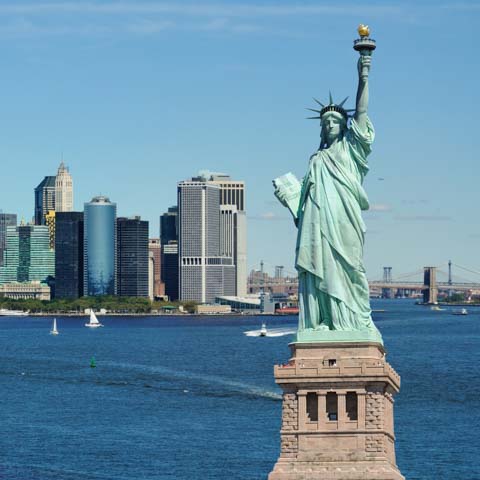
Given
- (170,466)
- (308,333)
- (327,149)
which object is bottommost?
(170,466)

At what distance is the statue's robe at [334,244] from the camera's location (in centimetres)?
6438

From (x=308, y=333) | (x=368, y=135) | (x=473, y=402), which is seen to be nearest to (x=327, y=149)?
(x=368, y=135)

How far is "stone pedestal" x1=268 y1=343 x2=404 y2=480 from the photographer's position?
62125 millimetres

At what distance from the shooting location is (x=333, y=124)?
214 feet

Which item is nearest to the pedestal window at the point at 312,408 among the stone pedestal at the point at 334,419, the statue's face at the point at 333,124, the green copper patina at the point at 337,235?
the stone pedestal at the point at 334,419

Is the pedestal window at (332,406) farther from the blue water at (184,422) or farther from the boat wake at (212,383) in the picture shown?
the boat wake at (212,383)

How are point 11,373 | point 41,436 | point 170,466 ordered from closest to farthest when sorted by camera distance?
point 170,466 → point 41,436 → point 11,373

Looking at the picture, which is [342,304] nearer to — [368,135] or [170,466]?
[368,135]

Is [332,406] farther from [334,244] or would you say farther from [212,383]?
[212,383]

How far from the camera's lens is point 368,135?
211ft

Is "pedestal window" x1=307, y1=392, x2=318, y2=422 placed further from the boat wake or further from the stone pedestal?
the boat wake

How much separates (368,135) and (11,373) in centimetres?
13274

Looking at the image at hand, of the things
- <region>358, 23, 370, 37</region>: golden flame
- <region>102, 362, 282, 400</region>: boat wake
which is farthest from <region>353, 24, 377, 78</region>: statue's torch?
<region>102, 362, 282, 400</region>: boat wake

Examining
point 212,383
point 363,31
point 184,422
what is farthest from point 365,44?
point 212,383
